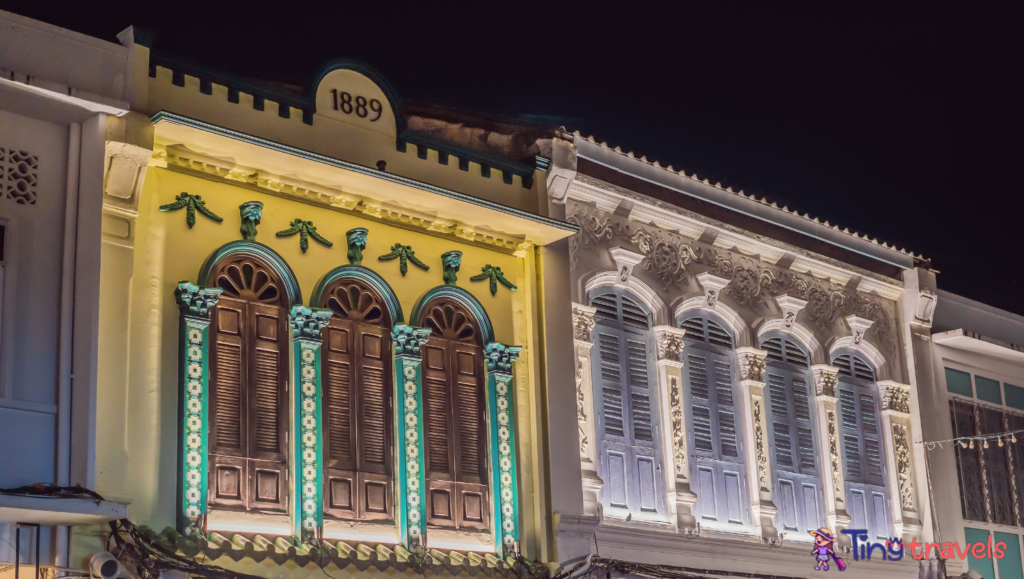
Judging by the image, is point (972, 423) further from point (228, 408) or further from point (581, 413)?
point (228, 408)

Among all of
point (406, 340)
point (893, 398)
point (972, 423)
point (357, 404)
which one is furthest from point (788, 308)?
point (357, 404)

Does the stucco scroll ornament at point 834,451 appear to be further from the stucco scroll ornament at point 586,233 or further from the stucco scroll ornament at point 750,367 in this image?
the stucco scroll ornament at point 586,233

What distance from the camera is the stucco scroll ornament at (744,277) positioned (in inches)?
572

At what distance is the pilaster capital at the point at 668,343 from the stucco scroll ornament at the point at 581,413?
1211 mm

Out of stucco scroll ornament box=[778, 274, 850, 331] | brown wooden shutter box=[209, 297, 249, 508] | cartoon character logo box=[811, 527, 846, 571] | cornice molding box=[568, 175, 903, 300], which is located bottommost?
cartoon character logo box=[811, 527, 846, 571]

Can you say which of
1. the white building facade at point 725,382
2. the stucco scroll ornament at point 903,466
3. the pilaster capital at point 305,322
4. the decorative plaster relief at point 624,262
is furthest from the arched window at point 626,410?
the stucco scroll ornament at point 903,466

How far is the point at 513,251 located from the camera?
41.0ft

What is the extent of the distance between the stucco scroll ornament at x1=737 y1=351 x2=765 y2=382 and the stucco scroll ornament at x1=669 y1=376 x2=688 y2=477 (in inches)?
46.7

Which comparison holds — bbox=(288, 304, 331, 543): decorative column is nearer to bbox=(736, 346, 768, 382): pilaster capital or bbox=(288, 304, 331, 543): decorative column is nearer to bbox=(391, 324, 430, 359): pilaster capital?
bbox=(391, 324, 430, 359): pilaster capital

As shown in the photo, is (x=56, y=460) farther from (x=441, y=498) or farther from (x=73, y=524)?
(x=441, y=498)

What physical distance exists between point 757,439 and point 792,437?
0.79 metres

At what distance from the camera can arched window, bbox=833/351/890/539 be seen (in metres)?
15.4

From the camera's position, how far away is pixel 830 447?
595 inches

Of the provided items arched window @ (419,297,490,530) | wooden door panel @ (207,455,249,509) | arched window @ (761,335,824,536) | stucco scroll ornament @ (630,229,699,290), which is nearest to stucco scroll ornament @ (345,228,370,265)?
arched window @ (419,297,490,530)
